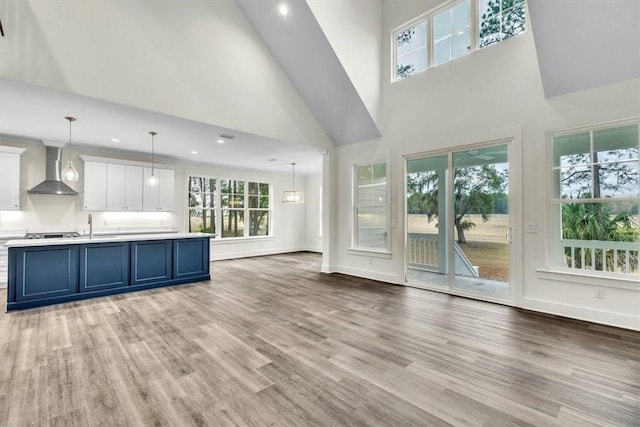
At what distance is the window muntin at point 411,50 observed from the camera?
519 cm

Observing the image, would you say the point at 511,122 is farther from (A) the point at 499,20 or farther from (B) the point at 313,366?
(B) the point at 313,366

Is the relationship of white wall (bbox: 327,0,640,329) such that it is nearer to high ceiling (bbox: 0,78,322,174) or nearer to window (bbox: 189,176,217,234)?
high ceiling (bbox: 0,78,322,174)

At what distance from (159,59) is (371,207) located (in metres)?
4.31

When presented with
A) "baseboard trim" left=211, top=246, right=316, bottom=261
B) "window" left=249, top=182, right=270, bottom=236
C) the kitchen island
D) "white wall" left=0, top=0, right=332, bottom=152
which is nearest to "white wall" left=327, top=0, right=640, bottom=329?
"white wall" left=0, top=0, right=332, bottom=152

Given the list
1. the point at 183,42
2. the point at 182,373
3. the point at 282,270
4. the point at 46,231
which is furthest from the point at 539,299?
the point at 46,231

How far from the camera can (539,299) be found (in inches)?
152

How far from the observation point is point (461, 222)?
15.3ft

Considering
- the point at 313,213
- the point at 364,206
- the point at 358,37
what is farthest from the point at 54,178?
the point at 313,213

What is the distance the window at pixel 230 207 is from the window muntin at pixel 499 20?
272 inches

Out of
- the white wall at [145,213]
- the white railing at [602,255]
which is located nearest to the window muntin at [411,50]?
the white railing at [602,255]

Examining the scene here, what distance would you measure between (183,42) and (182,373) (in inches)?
173

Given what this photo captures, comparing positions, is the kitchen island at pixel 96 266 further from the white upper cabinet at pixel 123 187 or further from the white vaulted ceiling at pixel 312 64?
the white vaulted ceiling at pixel 312 64

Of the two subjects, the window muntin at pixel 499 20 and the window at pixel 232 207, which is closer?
the window muntin at pixel 499 20

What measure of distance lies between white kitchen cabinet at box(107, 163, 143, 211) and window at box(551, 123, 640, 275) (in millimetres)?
7802
